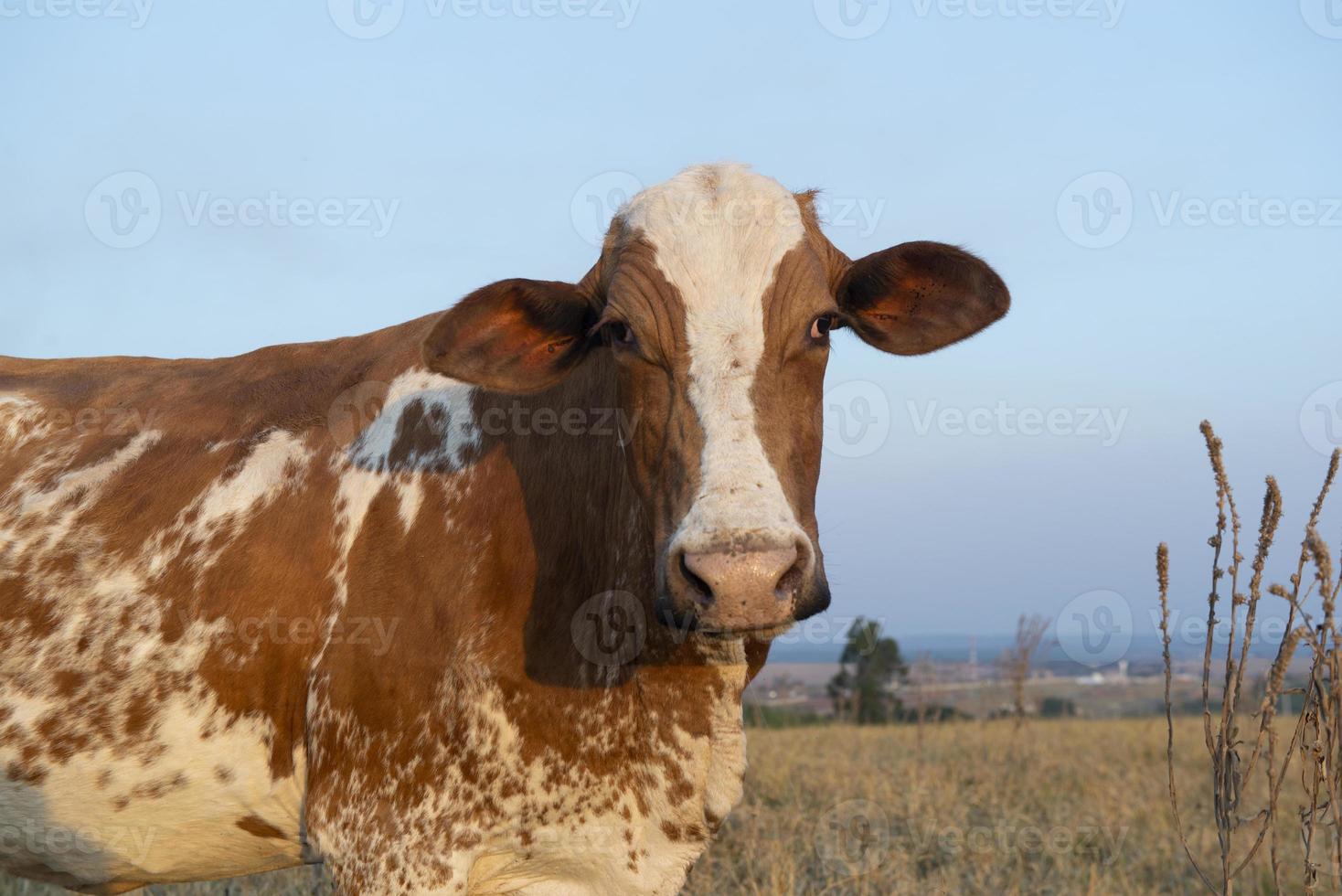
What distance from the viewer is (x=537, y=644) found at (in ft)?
13.2

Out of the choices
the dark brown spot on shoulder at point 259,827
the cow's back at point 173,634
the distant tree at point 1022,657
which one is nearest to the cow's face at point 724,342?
the cow's back at point 173,634

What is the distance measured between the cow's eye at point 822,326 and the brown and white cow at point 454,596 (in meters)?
0.02

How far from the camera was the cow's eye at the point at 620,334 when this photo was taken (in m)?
3.79

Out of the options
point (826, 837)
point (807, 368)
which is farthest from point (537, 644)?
point (826, 837)

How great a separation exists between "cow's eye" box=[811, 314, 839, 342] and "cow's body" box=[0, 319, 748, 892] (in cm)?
87

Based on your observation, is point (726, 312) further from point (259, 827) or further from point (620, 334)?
point (259, 827)

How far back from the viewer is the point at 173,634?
14.2 ft

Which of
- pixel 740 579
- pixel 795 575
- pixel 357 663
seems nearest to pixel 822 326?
pixel 795 575

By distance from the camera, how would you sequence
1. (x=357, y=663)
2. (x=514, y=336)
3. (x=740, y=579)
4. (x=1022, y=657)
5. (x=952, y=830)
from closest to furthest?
(x=740, y=579) → (x=357, y=663) → (x=514, y=336) → (x=952, y=830) → (x=1022, y=657)

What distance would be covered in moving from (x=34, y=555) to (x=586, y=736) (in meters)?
2.43

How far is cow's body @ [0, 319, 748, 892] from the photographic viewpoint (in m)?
3.97

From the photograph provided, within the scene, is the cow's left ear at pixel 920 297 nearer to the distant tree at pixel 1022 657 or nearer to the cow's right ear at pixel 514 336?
the cow's right ear at pixel 514 336

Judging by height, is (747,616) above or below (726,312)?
below

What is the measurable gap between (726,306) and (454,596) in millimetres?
1439
